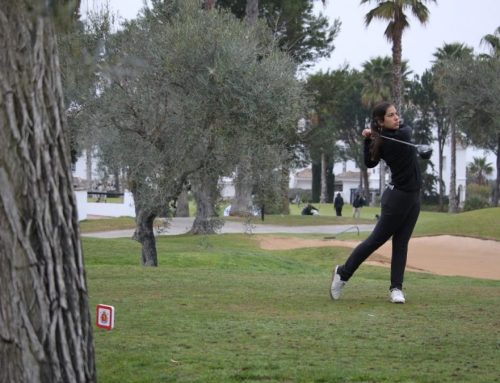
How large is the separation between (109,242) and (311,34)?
19.5 metres

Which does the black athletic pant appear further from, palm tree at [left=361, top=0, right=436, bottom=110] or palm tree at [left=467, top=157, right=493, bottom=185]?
palm tree at [left=467, top=157, right=493, bottom=185]

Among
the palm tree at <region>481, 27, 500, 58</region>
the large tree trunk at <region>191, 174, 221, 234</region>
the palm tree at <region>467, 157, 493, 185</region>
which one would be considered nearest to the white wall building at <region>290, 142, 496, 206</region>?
the palm tree at <region>467, 157, 493, 185</region>

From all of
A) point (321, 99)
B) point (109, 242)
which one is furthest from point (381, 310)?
point (321, 99)

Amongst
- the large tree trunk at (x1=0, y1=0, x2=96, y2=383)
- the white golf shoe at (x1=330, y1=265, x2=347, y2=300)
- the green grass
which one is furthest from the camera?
the green grass

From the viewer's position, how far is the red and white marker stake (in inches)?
207

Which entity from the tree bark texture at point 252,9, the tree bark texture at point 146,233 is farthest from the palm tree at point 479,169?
the tree bark texture at point 146,233

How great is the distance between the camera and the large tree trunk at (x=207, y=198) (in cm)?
1387

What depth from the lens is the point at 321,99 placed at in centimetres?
4088

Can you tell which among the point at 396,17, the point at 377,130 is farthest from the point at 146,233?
the point at 396,17

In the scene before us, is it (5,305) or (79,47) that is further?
(79,47)

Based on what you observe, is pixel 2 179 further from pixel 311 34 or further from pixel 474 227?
pixel 311 34

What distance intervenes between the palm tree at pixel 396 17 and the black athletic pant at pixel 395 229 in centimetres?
2650

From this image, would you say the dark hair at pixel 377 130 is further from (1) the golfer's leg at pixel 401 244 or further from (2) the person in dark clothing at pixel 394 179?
(1) the golfer's leg at pixel 401 244

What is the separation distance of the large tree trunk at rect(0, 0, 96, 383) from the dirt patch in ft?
53.2
